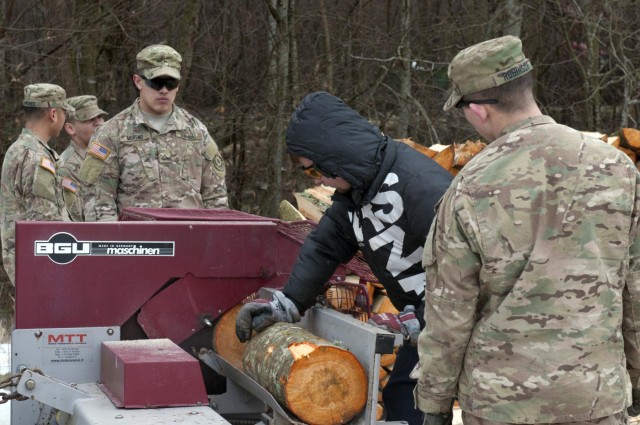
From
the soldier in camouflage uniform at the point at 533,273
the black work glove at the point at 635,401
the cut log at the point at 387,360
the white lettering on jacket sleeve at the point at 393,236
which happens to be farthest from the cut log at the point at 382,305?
the soldier in camouflage uniform at the point at 533,273

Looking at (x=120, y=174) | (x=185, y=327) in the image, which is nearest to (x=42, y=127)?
(x=120, y=174)

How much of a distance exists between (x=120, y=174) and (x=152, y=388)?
2618 mm

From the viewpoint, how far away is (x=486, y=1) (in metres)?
13.8

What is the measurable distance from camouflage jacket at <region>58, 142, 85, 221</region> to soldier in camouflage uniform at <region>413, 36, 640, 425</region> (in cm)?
513

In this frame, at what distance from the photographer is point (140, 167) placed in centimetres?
592

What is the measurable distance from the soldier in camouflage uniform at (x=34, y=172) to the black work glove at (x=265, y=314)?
2995 mm

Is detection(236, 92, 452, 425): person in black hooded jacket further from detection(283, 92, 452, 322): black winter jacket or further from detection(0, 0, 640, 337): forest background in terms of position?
detection(0, 0, 640, 337): forest background

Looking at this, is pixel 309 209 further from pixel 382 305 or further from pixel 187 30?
pixel 187 30

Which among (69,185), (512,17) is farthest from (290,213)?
(512,17)

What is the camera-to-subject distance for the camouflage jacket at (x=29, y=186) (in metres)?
6.59

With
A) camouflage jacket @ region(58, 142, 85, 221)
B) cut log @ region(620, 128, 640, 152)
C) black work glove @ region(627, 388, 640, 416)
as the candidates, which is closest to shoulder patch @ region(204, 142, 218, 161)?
camouflage jacket @ region(58, 142, 85, 221)

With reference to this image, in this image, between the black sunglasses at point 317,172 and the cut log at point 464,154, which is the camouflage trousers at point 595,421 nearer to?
the black sunglasses at point 317,172

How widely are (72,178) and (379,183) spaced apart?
5.03 metres

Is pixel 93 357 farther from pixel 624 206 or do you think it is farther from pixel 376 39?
pixel 376 39
